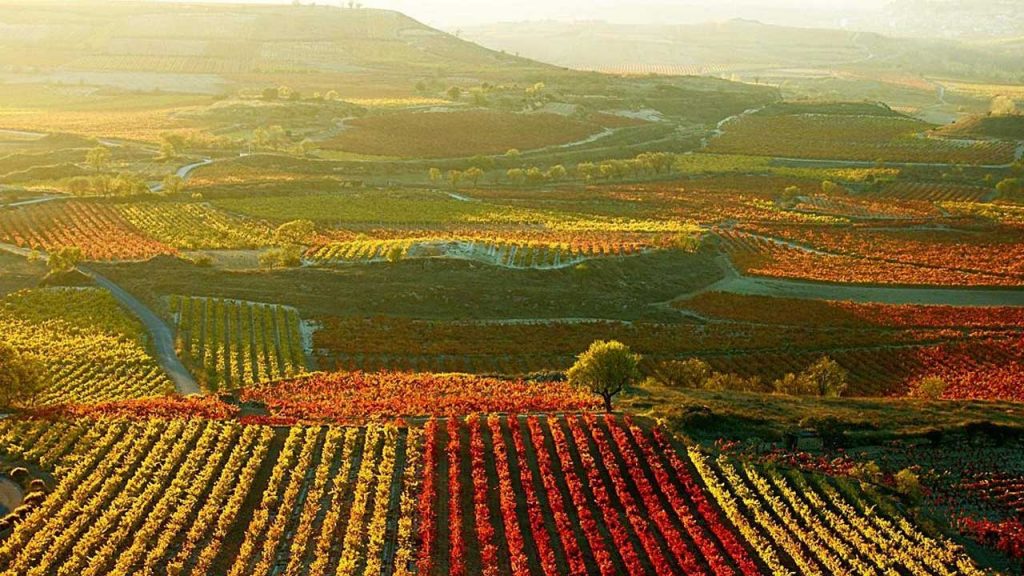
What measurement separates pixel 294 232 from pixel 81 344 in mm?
47229

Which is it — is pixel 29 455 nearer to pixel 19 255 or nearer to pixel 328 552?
pixel 328 552

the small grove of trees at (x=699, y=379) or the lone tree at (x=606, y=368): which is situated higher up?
the lone tree at (x=606, y=368)

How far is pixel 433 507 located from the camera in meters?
41.6

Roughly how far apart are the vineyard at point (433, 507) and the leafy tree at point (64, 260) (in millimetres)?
46123

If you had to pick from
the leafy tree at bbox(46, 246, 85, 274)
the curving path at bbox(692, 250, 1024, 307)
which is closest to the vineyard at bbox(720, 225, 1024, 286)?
the curving path at bbox(692, 250, 1024, 307)

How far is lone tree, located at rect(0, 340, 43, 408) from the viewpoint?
5284 cm

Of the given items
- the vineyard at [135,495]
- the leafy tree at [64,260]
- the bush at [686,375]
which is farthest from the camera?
the leafy tree at [64,260]

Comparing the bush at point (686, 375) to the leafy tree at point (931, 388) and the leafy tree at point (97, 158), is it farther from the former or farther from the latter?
the leafy tree at point (97, 158)

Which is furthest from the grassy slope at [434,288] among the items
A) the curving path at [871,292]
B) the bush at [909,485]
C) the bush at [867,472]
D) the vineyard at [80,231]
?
the bush at [909,485]

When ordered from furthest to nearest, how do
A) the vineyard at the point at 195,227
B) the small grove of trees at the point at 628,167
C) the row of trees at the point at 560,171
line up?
the small grove of trees at the point at 628,167
the row of trees at the point at 560,171
the vineyard at the point at 195,227

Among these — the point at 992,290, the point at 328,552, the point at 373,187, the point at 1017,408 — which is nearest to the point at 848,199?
the point at 992,290

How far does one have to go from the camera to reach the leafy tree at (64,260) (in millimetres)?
91769

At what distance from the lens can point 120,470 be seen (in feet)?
147

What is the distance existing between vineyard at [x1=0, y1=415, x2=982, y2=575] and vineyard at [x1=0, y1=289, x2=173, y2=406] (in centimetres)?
1177
